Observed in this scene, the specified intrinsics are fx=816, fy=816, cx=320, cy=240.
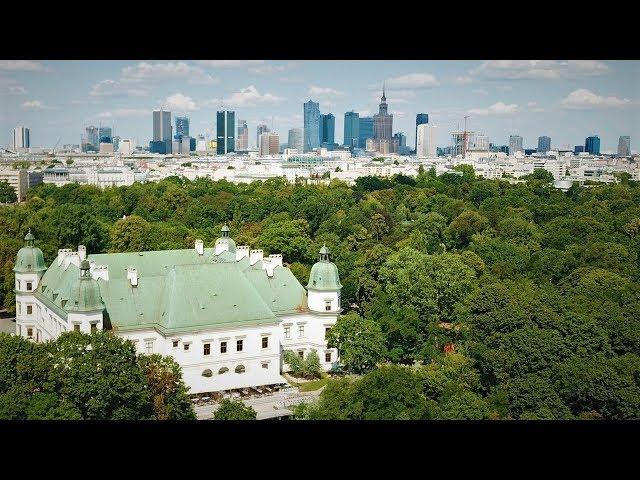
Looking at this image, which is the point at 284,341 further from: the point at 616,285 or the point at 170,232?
the point at 170,232

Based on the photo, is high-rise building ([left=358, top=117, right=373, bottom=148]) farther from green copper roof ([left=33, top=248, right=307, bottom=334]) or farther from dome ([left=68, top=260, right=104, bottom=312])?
dome ([left=68, top=260, right=104, bottom=312])

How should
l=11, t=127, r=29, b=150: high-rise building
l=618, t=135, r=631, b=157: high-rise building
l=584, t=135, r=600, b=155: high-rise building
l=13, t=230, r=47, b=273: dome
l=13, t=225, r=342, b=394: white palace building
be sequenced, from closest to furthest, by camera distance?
l=13, t=225, r=342, b=394: white palace building
l=13, t=230, r=47, b=273: dome
l=11, t=127, r=29, b=150: high-rise building
l=618, t=135, r=631, b=157: high-rise building
l=584, t=135, r=600, b=155: high-rise building

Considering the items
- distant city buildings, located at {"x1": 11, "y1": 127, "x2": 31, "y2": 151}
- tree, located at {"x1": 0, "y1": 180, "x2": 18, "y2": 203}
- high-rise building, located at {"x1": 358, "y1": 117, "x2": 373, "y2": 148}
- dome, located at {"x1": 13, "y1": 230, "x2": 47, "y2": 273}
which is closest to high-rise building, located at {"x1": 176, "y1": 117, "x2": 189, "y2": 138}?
high-rise building, located at {"x1": 358, "y1": 117, "x2": 373, "y2": 148}

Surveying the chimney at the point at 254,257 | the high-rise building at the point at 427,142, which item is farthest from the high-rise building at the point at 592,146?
the chimney at the point at 254,257

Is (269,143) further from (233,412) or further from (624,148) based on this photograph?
(233,412)

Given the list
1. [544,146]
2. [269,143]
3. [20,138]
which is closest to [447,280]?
[20,138]

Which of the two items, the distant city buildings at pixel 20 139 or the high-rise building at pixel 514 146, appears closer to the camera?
the distant city buildings at pixel 20 139

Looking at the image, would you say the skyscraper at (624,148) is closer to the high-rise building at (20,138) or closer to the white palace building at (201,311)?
the high-rise building at (20,138)
